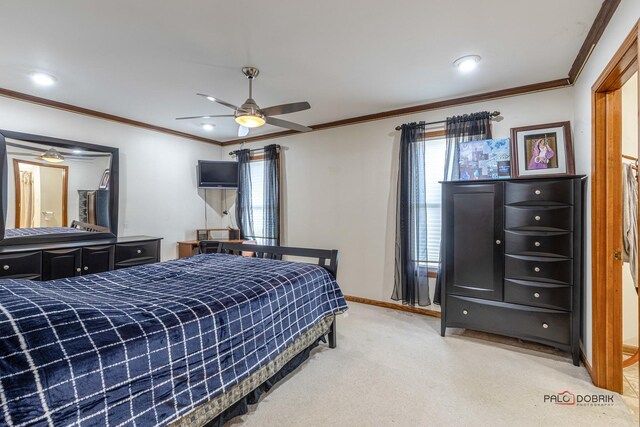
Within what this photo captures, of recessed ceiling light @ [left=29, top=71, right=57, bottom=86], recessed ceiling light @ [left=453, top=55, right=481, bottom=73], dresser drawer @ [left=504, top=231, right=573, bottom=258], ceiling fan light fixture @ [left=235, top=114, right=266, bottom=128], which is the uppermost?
recessed ceiling light @ [left=453, top=55, right=481, bottom=73]

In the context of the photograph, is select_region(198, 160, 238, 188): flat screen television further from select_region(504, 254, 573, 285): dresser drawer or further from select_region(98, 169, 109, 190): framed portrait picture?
select_region(504, 254, 573, 285): dresser drawer

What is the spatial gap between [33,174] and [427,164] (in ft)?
14.5

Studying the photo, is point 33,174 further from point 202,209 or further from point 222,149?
point 222,149

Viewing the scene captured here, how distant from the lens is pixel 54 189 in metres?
3.43

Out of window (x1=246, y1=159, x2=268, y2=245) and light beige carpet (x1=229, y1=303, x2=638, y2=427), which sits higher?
window (x1=246, y1=159, x2=268, y2=245)

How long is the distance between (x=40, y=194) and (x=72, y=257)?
0.83m

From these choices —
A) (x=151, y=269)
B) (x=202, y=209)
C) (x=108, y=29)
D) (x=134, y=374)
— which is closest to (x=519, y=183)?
(x=134, y=374)

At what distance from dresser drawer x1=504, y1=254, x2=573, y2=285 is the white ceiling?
168 centimetres

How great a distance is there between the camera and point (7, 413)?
92cm

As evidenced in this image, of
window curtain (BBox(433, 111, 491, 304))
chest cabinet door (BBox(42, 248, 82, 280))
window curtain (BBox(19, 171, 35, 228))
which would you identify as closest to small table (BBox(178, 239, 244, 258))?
chest cabinet door (BBox(42, 248, 82, 280))

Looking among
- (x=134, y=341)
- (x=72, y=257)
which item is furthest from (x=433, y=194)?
(x=72, y=257)

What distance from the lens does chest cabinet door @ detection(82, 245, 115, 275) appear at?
3313 mm

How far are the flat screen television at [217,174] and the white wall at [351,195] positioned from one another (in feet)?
3.17

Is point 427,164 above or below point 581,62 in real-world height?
below
